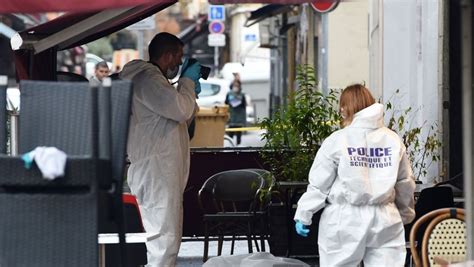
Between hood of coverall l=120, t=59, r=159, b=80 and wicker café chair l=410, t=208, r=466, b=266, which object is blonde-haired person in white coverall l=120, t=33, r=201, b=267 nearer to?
hood of coverall l=120, t=59, r=159, b=80

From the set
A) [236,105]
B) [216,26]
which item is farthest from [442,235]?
[216,26]

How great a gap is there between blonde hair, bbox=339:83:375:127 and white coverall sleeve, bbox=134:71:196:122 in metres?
1.66

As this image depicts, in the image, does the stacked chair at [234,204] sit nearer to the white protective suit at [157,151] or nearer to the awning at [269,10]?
the white protective suit at [157,151]

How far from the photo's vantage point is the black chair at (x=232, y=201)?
9.90 m

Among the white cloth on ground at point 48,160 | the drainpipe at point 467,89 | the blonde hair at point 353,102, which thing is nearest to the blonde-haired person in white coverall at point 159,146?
the blonde hair at point 353,102

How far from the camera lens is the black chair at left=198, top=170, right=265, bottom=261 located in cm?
990

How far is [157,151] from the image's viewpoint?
8.42m

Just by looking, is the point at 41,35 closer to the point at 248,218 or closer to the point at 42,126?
the point at 248,218

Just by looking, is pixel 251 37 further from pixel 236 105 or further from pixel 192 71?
pixel 192 71

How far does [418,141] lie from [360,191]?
141 inches

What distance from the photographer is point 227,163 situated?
10961 mm

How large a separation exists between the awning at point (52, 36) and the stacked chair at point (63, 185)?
282cm

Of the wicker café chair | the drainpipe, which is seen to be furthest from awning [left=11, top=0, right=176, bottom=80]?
the drainpipe

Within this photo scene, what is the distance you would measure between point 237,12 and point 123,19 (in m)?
35.7
